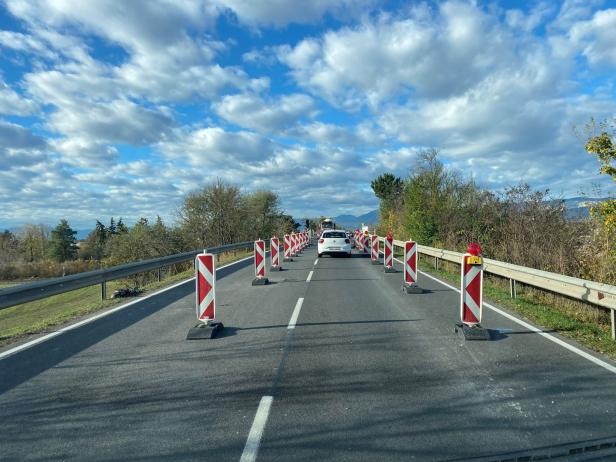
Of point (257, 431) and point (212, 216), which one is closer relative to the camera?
point (257, 431)

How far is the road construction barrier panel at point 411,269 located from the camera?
12.2 meters

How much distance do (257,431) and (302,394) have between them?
98cm

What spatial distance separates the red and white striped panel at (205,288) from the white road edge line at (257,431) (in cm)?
327

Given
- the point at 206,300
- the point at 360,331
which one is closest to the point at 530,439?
the point at 360,331

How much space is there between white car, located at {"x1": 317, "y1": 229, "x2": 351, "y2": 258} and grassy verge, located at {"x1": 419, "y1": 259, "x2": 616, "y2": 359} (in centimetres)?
1263

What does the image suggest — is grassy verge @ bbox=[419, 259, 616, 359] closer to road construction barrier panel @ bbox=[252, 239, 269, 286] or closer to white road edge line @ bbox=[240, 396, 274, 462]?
white road edge line @ bbox=[240, 396, 274, 462]

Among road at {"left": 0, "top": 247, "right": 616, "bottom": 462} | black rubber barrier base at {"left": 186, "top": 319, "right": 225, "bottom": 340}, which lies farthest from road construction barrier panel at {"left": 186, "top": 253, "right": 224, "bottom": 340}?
road at {"left": 0, "top": 247, "right": 616, "bottom": 462}

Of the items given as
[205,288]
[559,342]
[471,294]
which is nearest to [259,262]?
[205,288]

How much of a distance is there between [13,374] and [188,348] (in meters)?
2.18

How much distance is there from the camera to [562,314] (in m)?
9.23

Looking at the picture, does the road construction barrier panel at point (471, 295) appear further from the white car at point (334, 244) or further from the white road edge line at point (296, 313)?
the white car at point (334, 244)

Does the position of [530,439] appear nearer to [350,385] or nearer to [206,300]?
[350,385]

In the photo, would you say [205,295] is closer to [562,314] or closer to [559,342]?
[559,342]

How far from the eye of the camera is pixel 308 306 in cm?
1027
